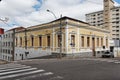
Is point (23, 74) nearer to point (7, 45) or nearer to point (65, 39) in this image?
point (65, 39)

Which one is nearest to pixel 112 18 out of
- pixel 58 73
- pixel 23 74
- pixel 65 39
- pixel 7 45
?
pixel 7 45

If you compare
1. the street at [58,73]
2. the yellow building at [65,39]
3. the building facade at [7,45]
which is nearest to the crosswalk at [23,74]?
the street at [58,73]

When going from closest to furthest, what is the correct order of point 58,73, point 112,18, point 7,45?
1. point 58,73
2. point 7,45
3. point 112,18

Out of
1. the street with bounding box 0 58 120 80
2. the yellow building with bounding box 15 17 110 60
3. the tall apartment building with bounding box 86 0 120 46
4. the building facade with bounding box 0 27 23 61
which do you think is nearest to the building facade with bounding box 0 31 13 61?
the building facade with bounding box 0 27 23 61

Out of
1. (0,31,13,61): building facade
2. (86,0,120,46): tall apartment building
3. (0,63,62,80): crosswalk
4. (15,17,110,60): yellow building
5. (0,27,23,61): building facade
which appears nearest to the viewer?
(0,63,62,80): crosswalk

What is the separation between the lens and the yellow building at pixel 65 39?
34406 millimetres

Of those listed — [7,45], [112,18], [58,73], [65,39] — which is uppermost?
[112,18]

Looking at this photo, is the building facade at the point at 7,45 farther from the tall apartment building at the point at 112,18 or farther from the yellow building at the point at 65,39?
the tall apartment building at the point at 112,18

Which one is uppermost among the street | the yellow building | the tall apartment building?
the tall apartment building

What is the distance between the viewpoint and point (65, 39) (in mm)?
34125

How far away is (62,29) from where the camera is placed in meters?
34.8

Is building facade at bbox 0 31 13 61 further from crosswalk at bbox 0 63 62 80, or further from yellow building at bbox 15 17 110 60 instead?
crosswalk at bbox 0 63 62 80

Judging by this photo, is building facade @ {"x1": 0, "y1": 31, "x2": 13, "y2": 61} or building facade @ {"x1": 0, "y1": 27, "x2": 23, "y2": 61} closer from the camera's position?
building facade @ {"x1": 0, "y1": 27, "x2": 23, "y2": 61}

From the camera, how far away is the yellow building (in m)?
34.4
